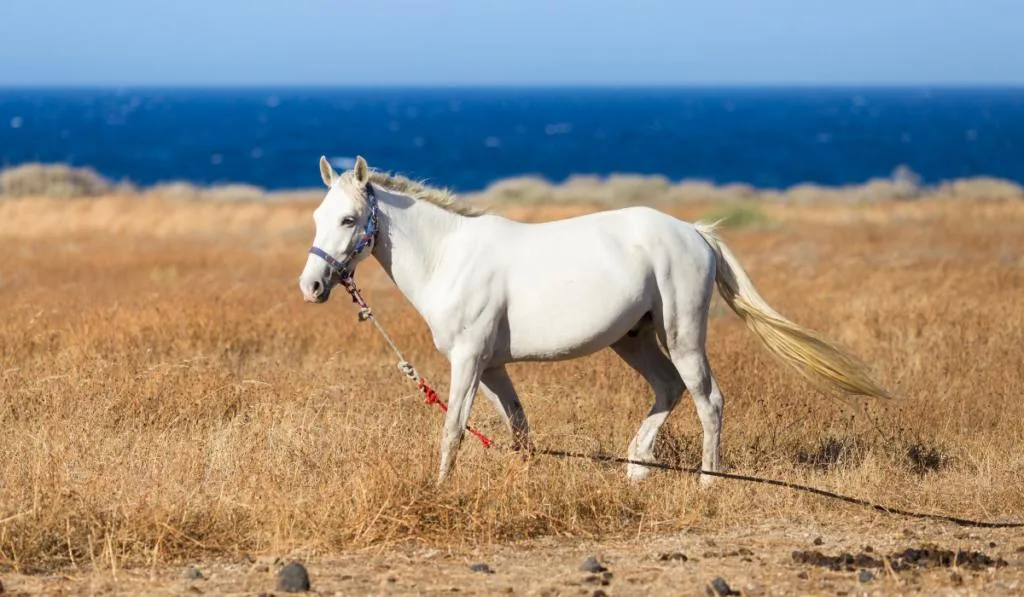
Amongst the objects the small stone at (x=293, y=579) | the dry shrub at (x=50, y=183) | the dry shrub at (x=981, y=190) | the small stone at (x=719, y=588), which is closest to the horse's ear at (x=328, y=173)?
the small stone at (x=293, y=579)

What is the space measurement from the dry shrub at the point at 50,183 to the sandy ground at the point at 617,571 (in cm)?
3216

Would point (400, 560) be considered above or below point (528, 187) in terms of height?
below

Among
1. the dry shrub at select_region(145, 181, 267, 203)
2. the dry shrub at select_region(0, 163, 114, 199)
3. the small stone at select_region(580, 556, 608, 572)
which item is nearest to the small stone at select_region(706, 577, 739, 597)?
the small stone at select_region(580, 556, 608, 572)

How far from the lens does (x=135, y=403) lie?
896 cm

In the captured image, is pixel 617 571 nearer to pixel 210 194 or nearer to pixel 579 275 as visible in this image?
pixel 579 275

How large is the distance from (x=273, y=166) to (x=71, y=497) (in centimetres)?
8598

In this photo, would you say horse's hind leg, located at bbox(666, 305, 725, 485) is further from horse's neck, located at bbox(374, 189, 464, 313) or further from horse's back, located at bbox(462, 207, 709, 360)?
horse's neck, located at bbox(374, 189, 464, 313)

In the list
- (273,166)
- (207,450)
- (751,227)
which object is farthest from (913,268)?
(273,166)

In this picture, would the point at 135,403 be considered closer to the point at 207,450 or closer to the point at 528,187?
the point at 207,450

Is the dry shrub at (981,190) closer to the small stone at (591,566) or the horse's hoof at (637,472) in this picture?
the horse's hoof at (637,472)

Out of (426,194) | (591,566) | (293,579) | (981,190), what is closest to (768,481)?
(591,566)

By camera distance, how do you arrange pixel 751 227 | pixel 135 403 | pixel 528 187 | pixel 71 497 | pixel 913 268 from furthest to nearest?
pixel 528 187 → pixel 751 227 → pixel 913 268 → pixel 135 403 → pixel 71 497

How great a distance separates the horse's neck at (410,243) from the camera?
7.46m

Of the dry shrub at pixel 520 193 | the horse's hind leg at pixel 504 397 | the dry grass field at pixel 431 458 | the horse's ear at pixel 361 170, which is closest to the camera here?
the dry grass field at pixel 431 458
